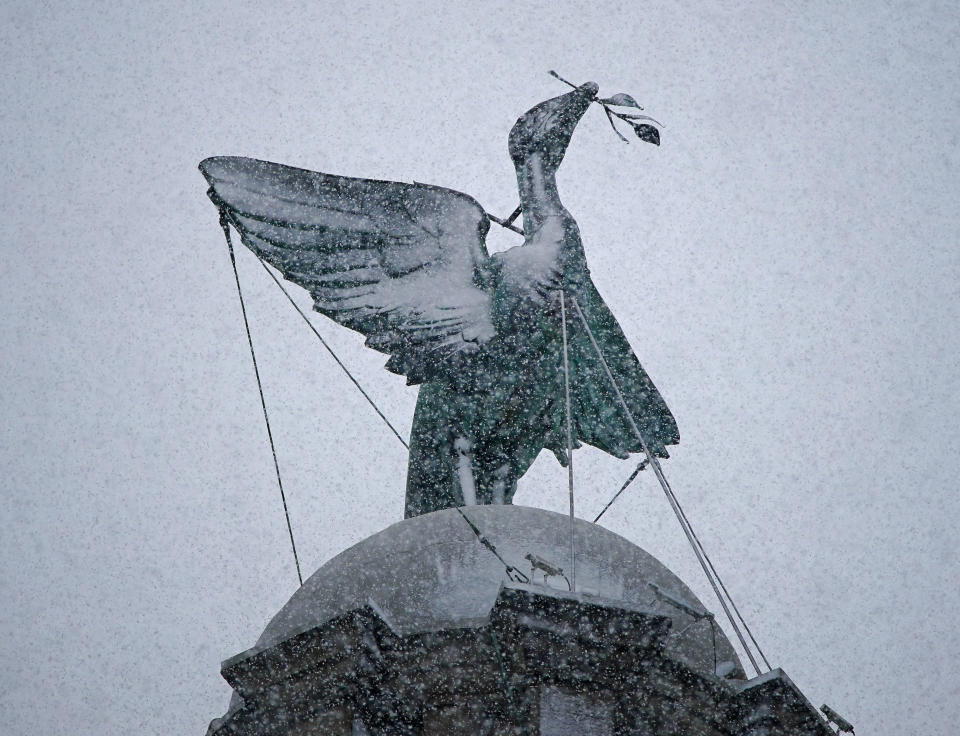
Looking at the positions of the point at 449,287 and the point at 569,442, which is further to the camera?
the point at 449,287

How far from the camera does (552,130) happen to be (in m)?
9.48

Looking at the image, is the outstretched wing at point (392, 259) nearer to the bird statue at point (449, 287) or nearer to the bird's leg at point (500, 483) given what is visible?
the bird statue at point (449, 287)

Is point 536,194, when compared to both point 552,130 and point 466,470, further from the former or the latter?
point 466,470

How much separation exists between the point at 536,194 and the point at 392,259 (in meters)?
1.32

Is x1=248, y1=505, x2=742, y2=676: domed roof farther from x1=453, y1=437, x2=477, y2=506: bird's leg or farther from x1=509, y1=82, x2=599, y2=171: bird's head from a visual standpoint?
x1=509, y1=82, x2=599, y2=171: bird's head

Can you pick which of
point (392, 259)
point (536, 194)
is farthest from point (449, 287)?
point (536, 194)

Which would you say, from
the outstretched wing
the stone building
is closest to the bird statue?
the outstretched wing

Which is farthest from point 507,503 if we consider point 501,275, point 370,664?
point 370,664

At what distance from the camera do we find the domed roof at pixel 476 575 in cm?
777

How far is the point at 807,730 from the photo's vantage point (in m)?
6.84

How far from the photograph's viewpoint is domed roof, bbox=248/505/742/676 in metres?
7.77

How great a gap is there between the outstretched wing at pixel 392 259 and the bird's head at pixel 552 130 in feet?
2.62

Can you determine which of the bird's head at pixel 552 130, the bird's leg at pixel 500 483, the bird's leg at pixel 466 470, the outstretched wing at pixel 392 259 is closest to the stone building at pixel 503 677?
the bird's leg at pixel 466 470

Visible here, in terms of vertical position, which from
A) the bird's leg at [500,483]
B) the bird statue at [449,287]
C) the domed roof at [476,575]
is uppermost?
the bird statue at [449,287]
